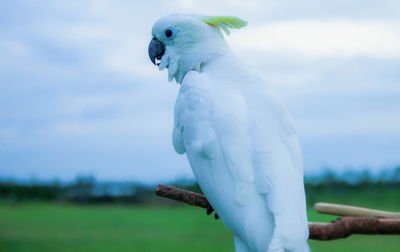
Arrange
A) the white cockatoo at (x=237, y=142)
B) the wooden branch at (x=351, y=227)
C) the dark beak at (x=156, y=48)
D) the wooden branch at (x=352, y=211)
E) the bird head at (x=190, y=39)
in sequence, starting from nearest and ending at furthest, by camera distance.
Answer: the white cockatoo at (x=237, y=142), the wooden branch at (x=351, y=227), the wooden branch at (x=352, y=211), the bird head at (x=190, y=39), the dark beak at (x=156, y=48)

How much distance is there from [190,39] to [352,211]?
111cm

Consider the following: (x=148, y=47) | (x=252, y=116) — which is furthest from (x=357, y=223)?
(x=148, y=47)

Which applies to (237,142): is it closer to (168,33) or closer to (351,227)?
(351,227)

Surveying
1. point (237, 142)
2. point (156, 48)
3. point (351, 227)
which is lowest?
point (351, 227)

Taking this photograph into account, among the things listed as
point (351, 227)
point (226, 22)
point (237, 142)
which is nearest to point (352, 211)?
point (351, 227)

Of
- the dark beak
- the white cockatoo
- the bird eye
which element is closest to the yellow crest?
the white cockatoo

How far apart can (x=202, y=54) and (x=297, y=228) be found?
928mm

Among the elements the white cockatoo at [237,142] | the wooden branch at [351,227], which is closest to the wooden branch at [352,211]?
the wooden branch at [351,227]

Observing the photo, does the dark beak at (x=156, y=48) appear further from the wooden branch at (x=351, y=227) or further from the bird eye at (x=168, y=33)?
the wooden branch at (x=351, y=227)

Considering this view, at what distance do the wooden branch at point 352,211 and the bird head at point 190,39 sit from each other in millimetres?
872

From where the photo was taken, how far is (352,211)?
178cm

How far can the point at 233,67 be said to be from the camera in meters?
1.86

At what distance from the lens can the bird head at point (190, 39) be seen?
193 centimetres

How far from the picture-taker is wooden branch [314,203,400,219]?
5.84ft
